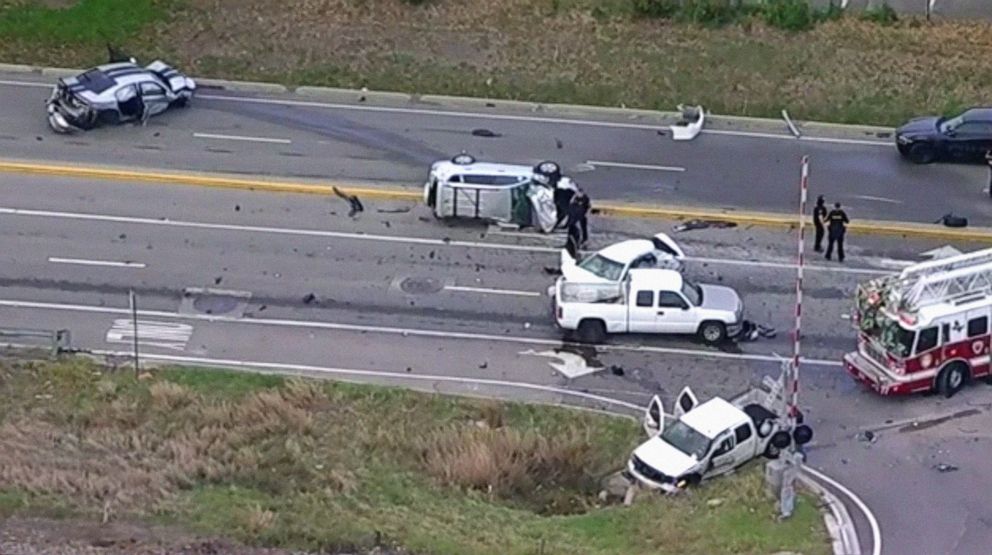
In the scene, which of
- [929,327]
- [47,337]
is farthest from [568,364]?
[47,337]

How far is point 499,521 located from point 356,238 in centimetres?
1043

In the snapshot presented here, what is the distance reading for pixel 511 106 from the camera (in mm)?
41938

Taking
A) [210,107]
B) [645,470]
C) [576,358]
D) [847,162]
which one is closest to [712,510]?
[645,470]

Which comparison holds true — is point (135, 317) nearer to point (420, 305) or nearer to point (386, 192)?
point (420, 305)

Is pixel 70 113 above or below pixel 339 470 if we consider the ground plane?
above

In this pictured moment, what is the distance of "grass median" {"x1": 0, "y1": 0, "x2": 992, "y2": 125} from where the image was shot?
4256 centimetres

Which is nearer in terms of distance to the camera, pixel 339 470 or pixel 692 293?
pixel 339 470

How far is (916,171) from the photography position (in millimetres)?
39375

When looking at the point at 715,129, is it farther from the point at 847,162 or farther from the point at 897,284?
the point at 897,284

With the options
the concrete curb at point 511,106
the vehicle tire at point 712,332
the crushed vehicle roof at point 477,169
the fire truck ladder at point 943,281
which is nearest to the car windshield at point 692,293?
the vehicle tire at point 712,332

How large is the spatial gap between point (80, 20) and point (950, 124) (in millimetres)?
20464

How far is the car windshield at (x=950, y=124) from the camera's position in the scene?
129ft

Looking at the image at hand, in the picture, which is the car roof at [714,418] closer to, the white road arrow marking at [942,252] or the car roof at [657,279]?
the car roof at [657,279]

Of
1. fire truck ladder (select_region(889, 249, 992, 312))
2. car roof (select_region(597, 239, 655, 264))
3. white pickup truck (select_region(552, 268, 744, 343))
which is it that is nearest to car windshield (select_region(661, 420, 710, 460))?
white pickup truck (select_region(552, 268, 744, 343))
